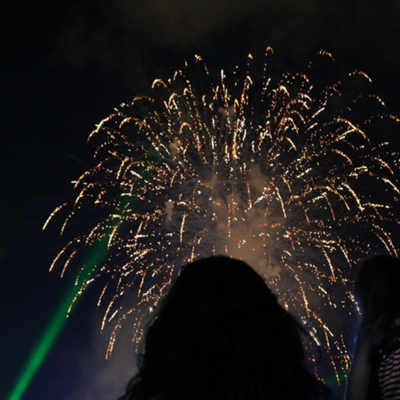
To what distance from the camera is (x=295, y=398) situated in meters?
2.77

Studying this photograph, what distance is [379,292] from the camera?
423cm

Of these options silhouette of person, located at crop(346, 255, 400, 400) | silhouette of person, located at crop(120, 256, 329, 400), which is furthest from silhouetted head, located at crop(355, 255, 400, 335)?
silhouette of person, located at crop(120, 256, 329, 400)

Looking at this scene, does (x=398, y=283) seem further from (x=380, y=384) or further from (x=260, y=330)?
(x=260, y=330)

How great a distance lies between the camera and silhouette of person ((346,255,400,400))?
3810mm

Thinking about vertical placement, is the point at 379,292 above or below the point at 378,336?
above

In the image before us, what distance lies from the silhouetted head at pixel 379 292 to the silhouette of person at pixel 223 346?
134 centimetres

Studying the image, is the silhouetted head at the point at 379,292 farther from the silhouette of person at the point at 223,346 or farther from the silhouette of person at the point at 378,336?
the silhouette of person at the point at 223,346

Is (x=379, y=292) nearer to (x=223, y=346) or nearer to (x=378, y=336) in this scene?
(x=378, y=336)

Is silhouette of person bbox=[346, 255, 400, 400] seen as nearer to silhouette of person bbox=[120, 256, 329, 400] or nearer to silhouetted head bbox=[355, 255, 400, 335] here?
silhouetted head bbox=[355, 255, 400, 335]

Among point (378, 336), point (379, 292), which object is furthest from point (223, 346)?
point (379, 292)

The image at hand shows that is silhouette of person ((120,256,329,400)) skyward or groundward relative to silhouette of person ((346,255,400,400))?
groundward

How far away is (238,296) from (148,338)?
559 millimetres

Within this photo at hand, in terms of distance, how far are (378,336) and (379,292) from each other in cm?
40

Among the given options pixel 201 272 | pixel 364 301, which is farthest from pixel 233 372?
pixel 364 301
